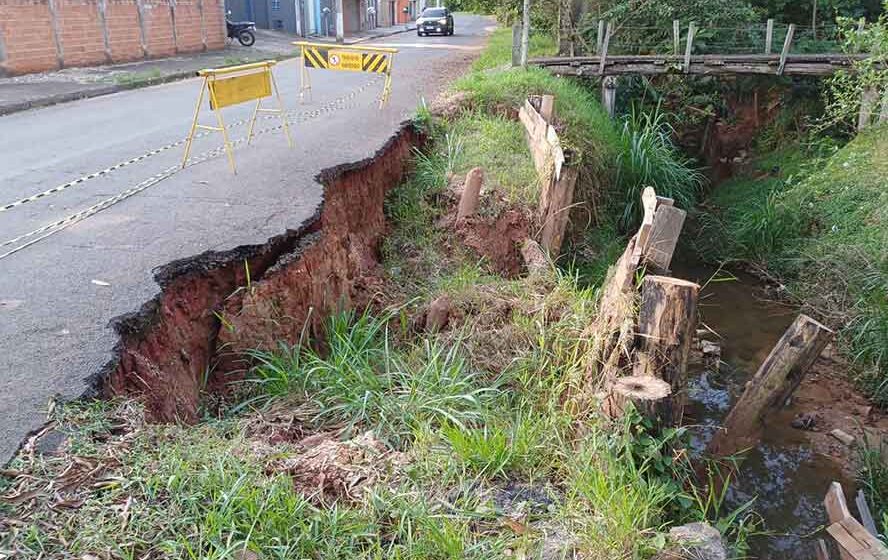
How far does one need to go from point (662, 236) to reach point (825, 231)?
25.2 feet

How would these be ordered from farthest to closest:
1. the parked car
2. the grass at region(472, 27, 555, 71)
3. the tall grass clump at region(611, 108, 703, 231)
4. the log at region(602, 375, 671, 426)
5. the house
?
the parked car → the house → the grass at region(472, 27, 555, 71) → the tall grass clump at region(611, 108, 703, 231) → the log at region(602, 375, 671, 426)

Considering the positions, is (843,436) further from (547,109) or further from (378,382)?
(378,382)

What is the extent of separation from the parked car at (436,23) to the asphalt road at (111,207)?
21268mm

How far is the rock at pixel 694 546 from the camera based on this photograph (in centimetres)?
301

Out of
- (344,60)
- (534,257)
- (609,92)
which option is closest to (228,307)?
(534,257)

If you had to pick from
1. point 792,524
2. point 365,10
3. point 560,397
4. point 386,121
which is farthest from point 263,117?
point 365,10

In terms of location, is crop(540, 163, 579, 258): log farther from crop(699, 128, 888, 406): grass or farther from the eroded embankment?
crop(699, 128, 888, 406): grass

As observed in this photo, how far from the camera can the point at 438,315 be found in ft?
18.9

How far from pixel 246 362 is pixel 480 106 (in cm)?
717

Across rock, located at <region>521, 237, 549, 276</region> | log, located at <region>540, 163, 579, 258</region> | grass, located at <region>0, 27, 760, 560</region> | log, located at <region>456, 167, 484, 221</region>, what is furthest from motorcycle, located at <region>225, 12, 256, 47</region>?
grass, located at <region>0, 27, 760, 560</region>

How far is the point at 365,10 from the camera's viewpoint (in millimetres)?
36562

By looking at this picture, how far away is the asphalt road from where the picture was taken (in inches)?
145

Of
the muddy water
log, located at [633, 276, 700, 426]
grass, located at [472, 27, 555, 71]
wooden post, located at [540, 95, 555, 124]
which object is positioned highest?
grass, located at [472, 27, 555, 71]

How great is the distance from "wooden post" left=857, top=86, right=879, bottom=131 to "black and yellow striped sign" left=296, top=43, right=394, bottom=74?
7.31 meters
